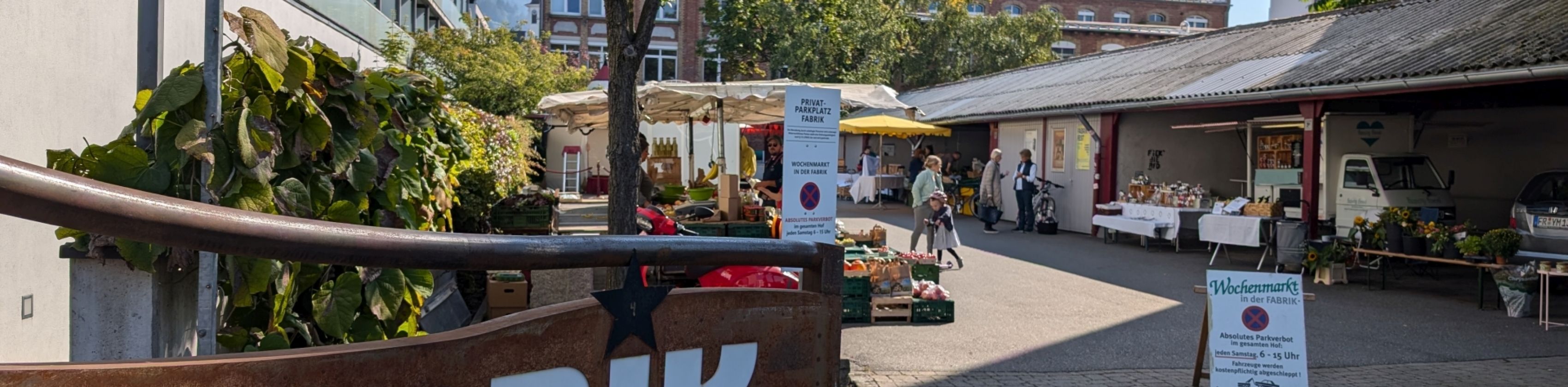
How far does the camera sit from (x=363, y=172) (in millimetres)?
3932

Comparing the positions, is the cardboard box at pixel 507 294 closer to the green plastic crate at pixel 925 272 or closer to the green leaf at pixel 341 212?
the green plastic crate at pixel 925 272

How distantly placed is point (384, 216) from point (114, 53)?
382 centimetres

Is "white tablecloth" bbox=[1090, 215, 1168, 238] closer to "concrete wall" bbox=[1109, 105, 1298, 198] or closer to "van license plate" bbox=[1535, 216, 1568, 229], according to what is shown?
"concrete wall" bbox=[1109, 105, 1298, 198]

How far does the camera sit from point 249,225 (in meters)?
1.49

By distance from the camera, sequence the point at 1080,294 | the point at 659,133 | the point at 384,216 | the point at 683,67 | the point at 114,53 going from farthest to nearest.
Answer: the point at 683,67 < the point at 659,133 < the point at 1080,294 < the point at 114,53 < the point at 384,216

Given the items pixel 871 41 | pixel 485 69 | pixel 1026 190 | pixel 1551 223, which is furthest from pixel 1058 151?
pixel 871 41

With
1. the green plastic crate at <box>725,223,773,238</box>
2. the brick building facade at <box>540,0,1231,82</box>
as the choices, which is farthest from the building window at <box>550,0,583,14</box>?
the green plastic crate at <box>725,223,773,238</box>

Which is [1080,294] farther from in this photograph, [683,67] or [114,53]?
[683,67]

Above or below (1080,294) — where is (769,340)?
above

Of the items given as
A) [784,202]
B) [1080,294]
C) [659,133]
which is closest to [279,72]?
[784,202]

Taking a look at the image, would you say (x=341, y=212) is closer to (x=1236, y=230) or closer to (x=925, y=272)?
(x=925, y=272)

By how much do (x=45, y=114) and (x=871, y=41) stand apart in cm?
3691

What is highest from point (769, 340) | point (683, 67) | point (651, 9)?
point (683, 67)

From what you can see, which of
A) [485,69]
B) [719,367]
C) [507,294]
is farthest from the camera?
[485,69]
